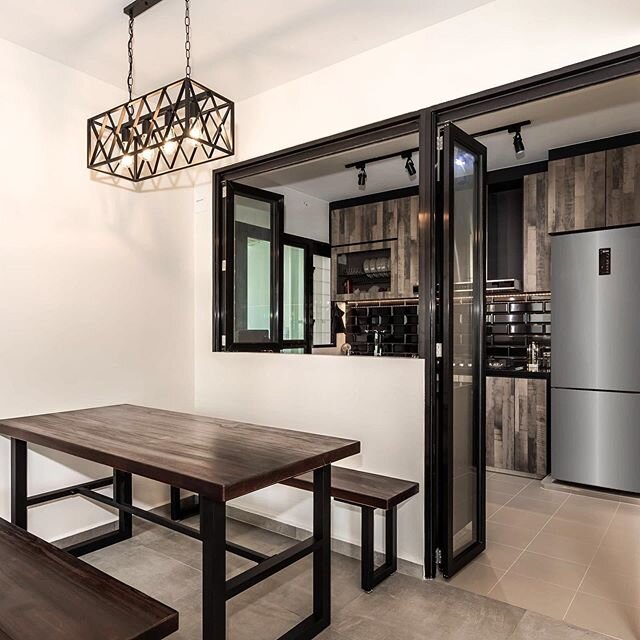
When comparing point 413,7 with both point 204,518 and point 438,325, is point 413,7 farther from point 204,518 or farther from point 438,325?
point 204,518

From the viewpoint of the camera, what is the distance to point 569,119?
384 centimetres

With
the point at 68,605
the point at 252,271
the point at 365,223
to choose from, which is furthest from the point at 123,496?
the point at 365,223

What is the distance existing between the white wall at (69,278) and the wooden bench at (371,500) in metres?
1.40

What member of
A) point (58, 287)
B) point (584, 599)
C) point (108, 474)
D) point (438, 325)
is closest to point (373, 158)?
point (438, 325)

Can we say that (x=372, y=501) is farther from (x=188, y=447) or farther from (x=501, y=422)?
(x=501, y=422)

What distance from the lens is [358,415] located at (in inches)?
117

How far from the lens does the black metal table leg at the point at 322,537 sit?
218cm

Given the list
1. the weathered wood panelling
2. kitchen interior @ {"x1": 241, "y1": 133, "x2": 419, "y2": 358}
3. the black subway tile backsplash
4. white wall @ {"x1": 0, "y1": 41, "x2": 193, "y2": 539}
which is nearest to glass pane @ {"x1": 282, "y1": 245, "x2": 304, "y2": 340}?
kitchen interior @ {"x1": 241, "y1": 133, "x2": 419, "y2": 358}

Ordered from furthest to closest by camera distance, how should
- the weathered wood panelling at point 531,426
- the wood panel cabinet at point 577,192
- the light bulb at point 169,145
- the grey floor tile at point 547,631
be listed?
the weathered wood panelling at point 531,426 → the wood panel cabinet at point 577,192 → the light bulb at point 169,145 → the grey floor tile at point 547,631

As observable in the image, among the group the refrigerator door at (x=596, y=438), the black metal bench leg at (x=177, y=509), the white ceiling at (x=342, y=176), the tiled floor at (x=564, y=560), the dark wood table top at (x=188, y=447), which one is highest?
the white ceiling at (x=342, y=176)

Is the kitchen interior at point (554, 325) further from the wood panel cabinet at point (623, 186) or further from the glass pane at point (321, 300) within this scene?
the glass pane at point (321, 300)

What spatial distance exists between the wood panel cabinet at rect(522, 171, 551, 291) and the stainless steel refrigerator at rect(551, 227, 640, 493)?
319 mm

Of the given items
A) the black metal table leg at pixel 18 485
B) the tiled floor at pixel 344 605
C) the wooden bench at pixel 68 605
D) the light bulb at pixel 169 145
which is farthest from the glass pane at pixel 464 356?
the black metal table leg at pixel 18 485

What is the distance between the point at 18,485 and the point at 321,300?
152 inches
